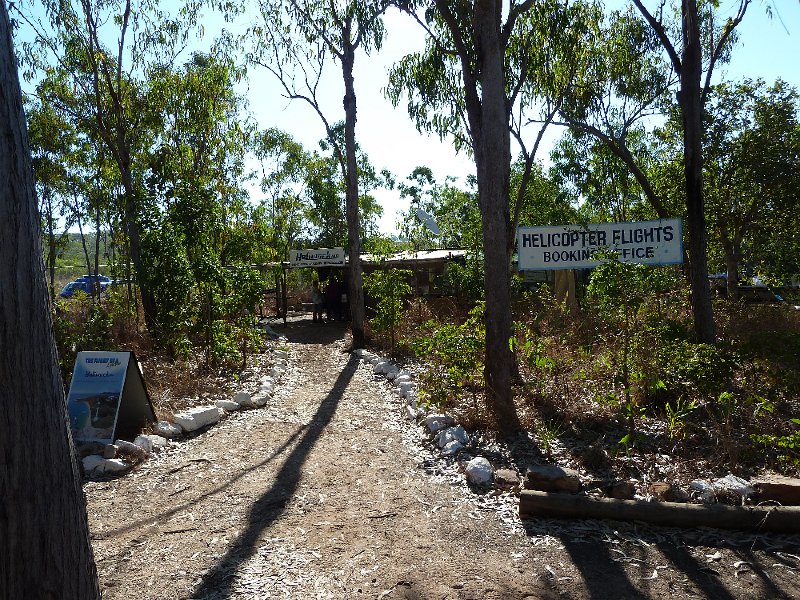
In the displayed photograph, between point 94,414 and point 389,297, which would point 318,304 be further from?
point 94,414

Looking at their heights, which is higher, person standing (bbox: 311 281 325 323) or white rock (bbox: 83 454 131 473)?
person standing (bbox: 311 281 325 323)

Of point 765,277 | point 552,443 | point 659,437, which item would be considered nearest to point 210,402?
point 552,443

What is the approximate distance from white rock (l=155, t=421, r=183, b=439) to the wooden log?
14.1 feet

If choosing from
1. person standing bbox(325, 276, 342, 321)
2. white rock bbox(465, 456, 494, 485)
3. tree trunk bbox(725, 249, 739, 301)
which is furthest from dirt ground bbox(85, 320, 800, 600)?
person standing bbox(325, 276, 342, 321)

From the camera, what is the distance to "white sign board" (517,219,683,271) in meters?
9.96

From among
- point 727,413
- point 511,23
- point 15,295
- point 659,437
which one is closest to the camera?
point 15,295

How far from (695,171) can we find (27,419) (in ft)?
29.4

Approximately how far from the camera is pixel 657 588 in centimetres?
365

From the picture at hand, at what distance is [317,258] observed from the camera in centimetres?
2003

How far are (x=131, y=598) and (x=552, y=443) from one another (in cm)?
395

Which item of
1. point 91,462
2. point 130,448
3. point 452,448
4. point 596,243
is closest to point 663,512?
point 452,448

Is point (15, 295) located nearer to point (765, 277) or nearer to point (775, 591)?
point (775, 591)

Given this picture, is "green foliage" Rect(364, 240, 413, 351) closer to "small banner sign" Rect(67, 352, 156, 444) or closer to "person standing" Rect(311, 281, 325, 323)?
"small banner sign" Rect(67, 352, 156, 444)

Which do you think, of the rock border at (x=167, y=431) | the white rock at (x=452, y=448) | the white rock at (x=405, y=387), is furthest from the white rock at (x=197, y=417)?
the white rock at (x=452, y=448)
